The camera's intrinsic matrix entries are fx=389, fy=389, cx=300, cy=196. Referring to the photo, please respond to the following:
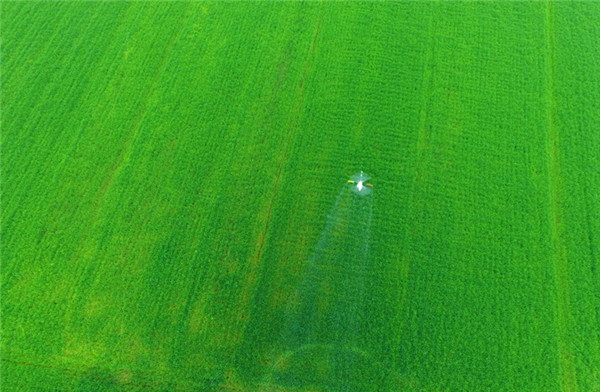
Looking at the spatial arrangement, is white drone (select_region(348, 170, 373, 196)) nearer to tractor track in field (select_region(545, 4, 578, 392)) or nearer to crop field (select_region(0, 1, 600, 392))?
crop field (select_region(0, 1, 600, 392))

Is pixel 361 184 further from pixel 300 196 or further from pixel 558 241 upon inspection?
pixel 558 241

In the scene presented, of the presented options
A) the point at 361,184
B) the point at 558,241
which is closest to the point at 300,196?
the point at 361,184

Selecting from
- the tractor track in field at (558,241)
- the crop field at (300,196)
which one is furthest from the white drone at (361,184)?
the tractor track in field at (558,241)

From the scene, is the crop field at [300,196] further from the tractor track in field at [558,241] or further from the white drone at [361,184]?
the white drone at [361,184]

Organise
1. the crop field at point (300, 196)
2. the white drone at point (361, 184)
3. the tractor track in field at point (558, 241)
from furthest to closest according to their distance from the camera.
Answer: the white drone at point (361, 184), the crop field at point (300, 196), the tractor track in field at point (558, 241)

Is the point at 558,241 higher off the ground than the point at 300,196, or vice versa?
the point at 558,241

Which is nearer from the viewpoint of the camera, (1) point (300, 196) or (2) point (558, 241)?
(2) point (558, 241)

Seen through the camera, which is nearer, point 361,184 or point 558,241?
point 558,241

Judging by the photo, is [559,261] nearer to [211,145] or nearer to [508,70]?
[508,70]

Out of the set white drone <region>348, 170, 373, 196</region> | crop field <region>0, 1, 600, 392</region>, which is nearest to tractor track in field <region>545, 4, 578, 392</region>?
crop field <region>0, 1, 600, 392</region>

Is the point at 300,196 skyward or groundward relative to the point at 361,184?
groundward
